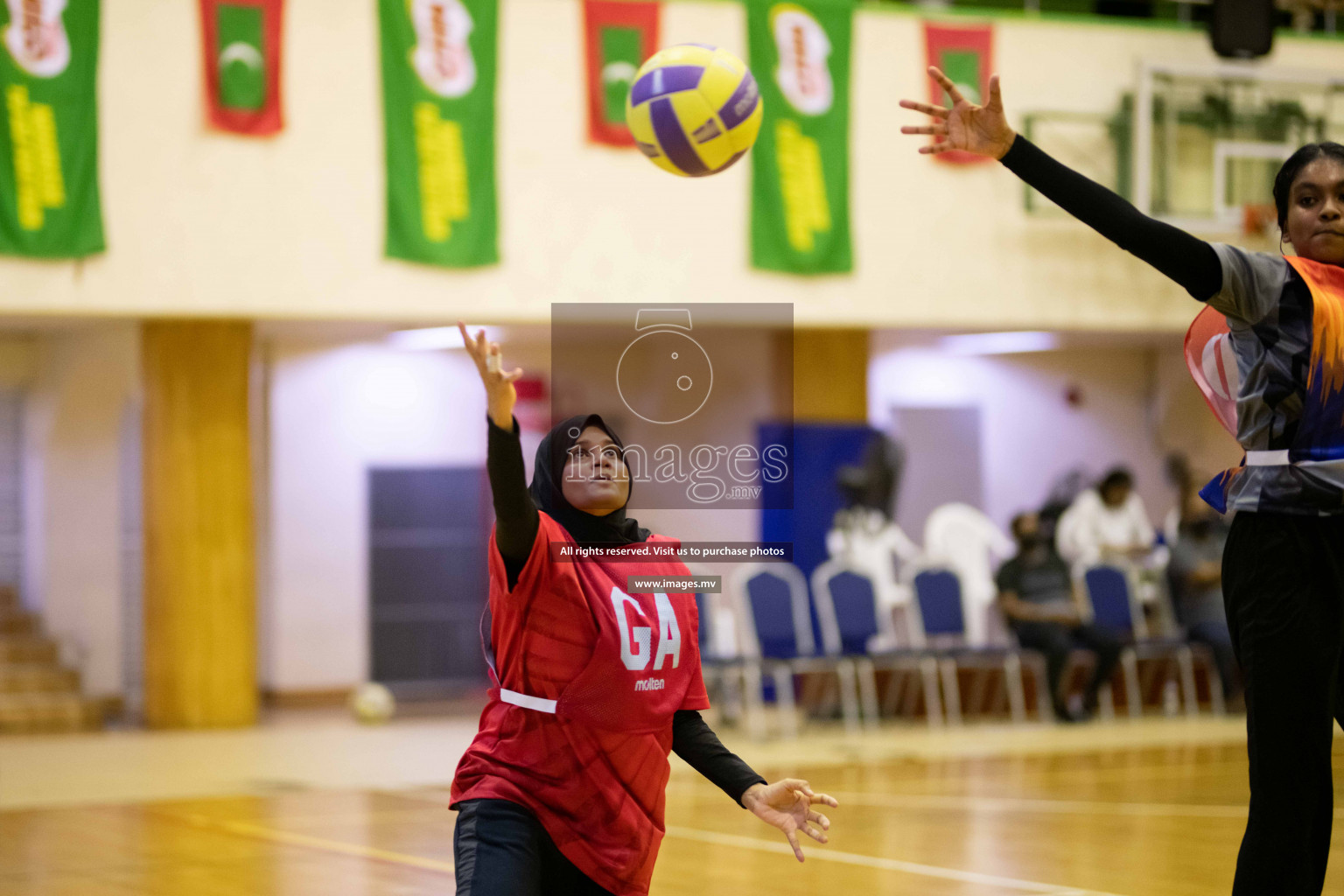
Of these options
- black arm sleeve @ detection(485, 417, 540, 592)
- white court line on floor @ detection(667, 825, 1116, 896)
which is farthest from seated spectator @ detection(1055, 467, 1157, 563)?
black arm sleeve @ detection(485, 417, 540, 592)

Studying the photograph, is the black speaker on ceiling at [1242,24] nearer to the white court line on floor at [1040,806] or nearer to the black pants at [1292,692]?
the white court line on floor at [1040,806]

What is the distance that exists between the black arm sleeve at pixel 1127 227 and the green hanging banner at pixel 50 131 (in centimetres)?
950

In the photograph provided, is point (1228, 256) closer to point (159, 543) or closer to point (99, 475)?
point (159, 543)

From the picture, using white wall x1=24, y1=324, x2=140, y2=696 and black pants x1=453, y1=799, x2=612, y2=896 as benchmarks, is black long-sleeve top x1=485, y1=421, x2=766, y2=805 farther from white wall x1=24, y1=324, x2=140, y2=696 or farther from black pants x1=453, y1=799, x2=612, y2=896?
white wall x1=24, y1=324, x2=140, y2=696

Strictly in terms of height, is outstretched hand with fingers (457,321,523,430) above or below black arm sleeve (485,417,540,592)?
above

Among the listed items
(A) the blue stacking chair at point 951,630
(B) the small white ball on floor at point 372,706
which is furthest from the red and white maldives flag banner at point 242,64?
(A) the blue stacking chair at point 951,630

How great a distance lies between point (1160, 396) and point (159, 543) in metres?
10.2

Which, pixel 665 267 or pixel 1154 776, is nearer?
pixel 1154 776

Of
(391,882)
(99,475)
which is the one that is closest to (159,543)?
(99,475)

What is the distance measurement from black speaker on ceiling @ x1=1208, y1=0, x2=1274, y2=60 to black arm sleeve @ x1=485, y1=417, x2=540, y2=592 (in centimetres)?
1124

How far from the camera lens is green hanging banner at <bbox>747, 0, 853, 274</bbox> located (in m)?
12.4

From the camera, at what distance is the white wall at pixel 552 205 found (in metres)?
11.3

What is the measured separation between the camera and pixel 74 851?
6.84 m

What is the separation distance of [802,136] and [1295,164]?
31.8 feet
